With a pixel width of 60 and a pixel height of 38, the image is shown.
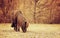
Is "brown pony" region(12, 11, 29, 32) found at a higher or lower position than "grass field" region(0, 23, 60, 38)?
higher

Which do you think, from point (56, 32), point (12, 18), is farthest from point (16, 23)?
point (56, 32)

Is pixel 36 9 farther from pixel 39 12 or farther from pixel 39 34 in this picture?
pixel 39 34

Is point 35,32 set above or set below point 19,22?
below

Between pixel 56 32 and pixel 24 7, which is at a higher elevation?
pixel 24 7

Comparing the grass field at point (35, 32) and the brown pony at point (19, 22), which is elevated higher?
the brown pony at point (19, 22)

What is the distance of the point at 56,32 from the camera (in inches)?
128

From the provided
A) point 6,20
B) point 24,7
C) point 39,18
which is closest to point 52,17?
point 39,18

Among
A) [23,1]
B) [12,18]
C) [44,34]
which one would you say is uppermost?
[23,1]

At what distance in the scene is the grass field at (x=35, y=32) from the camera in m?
3.25

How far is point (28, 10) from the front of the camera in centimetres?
330

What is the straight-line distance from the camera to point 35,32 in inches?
128

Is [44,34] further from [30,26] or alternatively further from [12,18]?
[12,18]

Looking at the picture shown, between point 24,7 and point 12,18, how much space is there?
0.21m

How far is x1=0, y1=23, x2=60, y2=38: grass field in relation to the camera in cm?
325
